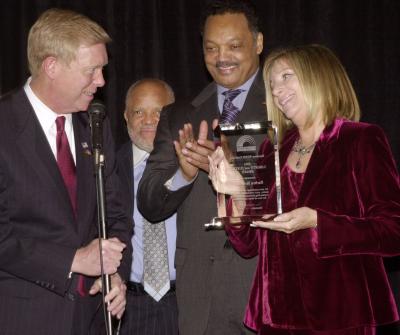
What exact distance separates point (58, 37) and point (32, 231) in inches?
36.5

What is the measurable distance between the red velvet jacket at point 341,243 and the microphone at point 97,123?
2.90 feet

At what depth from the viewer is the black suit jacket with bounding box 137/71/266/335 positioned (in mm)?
3244

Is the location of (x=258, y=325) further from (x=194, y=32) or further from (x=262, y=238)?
(x=194, y=32)

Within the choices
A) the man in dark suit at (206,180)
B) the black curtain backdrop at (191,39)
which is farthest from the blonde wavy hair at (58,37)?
the black curtain backdrop at (191,39)

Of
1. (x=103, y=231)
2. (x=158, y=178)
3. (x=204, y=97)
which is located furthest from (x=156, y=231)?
(x=103, y=231)

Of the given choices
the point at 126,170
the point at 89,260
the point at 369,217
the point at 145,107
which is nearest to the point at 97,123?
the point at 89,260

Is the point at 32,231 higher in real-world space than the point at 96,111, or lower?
lower

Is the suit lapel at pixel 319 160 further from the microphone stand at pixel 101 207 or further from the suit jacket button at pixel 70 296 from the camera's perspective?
the suit jacket button at pixel 70 296

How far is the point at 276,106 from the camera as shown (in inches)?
117

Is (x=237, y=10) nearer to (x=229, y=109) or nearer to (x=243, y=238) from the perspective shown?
(x=229, y=109)

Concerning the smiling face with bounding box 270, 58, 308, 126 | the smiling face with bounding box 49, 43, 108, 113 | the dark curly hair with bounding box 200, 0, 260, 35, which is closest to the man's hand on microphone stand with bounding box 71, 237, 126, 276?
the smiling face with bounding box 49, 43, 108, 113

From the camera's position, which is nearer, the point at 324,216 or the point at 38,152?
the point at 324,216

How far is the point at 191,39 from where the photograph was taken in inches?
203

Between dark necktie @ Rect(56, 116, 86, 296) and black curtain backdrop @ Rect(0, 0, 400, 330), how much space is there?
2024 mm
